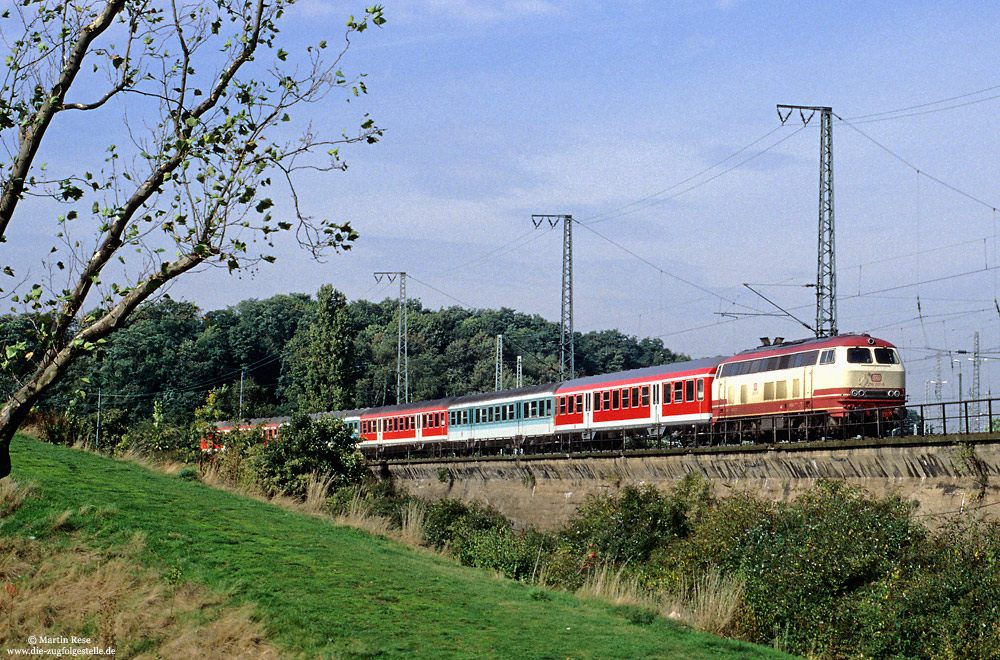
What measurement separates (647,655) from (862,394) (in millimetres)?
18923

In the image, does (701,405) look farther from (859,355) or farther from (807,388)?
(859,355)

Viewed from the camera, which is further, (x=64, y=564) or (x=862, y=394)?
(x=862, y=394)

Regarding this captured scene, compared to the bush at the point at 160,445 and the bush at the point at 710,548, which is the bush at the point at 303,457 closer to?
the bush at the point at 160,445

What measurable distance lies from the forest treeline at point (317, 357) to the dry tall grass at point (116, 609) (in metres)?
61.9

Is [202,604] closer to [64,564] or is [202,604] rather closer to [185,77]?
[64,564]

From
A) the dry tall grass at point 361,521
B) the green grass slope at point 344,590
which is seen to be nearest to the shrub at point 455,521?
the dry tall grass at point 361,521

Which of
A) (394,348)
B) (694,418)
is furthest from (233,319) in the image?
(694,418)

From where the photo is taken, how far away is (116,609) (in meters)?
10.5

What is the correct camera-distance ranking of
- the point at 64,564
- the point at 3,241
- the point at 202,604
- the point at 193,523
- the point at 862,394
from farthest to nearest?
the point at 862,394 → the point at 193,523 → the point at 64,564 → the point at 202,604 → the point at 3,241

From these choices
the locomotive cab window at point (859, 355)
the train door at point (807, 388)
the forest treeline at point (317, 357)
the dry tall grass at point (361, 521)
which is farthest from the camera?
the forest treeline at point (317, 357)

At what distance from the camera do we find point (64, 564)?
11820 mm

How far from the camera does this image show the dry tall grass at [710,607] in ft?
51.5

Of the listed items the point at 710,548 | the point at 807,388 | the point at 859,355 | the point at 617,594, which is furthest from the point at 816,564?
the point at 807,388

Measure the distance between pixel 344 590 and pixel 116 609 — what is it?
3031 millimetres
